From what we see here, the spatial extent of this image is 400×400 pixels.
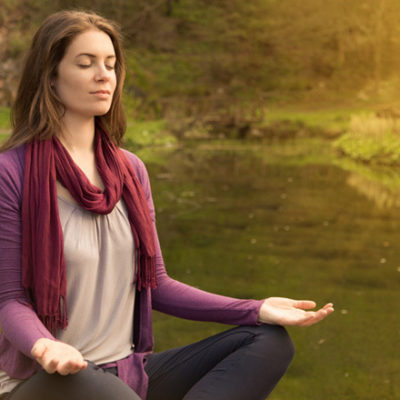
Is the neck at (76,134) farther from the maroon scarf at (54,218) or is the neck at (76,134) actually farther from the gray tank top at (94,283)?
the gray tank top at (94,283)

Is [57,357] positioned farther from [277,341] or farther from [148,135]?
[148,135]

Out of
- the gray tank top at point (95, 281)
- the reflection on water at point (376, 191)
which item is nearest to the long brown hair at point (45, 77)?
the gray tank top at point (95, 281)

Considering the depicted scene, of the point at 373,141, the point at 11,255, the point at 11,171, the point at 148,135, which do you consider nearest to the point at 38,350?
the point at 11,255

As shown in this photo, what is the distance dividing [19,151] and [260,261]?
4812 millimetres

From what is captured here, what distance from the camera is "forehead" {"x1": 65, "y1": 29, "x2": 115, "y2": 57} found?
7.96 feet

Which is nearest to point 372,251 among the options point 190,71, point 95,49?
point 95,49

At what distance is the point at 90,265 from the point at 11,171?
1.06 feet

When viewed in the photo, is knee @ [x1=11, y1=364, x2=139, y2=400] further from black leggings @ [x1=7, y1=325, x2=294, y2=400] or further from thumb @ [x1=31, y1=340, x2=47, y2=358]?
thumb @ [x1=31, y1=340, x2=47, y2=358]

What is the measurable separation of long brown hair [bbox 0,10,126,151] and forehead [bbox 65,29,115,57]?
1 cm

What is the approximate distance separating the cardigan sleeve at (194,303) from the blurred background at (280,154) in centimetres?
123

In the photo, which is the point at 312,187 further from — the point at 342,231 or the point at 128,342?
A: the point at 128,342

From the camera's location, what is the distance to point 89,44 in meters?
2.44

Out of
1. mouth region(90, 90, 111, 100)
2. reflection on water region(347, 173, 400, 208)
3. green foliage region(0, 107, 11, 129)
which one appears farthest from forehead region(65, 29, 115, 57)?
green foliage region(0, 107, 11, 129)

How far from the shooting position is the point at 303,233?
859 cm
